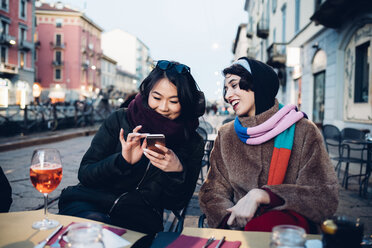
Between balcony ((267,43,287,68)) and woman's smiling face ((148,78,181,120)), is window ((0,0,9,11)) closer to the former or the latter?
balcony ((267,43,287,68))

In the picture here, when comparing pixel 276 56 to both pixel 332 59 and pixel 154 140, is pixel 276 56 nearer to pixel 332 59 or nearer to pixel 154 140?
pixel 332 59

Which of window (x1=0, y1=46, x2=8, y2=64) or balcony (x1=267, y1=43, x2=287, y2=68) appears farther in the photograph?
window (x1=0, y1=46, x2=8, y2=64)

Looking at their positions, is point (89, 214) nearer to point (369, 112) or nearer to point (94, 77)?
point (369, 112)

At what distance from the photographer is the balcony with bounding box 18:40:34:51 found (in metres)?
30.9

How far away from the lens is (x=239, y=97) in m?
1.91

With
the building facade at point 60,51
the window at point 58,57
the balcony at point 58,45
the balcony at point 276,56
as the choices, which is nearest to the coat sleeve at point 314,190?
the balcony at point 276,56

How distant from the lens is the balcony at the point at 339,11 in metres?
7.65

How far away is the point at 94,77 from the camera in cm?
5072

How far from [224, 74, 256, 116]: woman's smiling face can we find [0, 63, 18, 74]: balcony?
102ft

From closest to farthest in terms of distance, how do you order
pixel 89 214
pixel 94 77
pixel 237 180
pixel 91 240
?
pixel 91 240
pixel 89 214
pixel 237 180
pixel 94 77

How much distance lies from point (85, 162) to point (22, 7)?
3608 centimetres

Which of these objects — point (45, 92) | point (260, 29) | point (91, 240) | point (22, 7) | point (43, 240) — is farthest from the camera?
point (45, 92)

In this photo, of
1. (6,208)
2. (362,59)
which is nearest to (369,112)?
(362,59)

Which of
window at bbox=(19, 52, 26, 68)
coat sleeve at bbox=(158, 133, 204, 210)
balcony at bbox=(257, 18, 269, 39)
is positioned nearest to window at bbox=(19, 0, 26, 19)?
window at bbox=(19, 52, 26, 68)
